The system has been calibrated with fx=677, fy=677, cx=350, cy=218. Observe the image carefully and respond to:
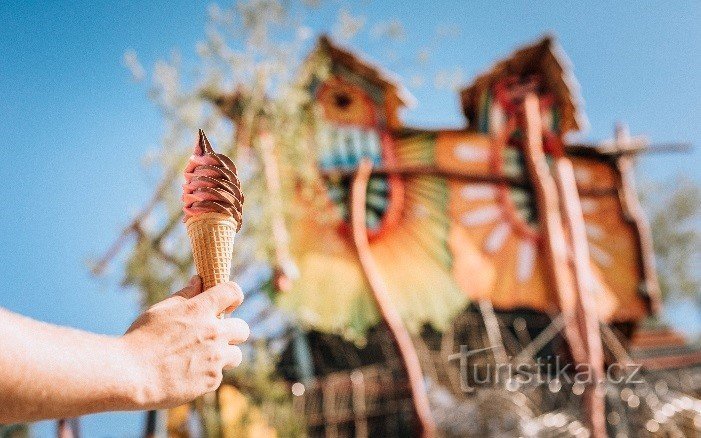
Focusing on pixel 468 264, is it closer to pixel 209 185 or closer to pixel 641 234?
pixel 641 234

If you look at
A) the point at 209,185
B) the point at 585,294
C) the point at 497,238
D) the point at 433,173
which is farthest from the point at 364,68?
the point at 209,185

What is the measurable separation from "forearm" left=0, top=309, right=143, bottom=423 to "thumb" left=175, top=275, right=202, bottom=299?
0.26m

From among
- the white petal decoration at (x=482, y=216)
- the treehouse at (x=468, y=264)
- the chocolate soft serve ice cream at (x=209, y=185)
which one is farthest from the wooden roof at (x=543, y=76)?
the chocolate soft serve ice cream at (x=209, y=185)

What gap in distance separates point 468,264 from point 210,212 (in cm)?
749

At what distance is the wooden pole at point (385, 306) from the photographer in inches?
298

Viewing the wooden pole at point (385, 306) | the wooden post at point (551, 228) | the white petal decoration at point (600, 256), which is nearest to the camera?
the wooden pole at point (385, 306)

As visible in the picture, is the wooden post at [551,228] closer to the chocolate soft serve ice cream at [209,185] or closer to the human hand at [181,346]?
the chocolate soft serve ice cream at [209,185]

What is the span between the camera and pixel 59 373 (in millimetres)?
1167

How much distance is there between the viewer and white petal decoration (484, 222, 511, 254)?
30.0ft

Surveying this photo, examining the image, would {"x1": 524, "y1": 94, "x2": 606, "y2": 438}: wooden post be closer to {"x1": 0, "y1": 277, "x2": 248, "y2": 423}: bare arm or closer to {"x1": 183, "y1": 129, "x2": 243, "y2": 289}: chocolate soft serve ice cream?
{"x1": 183, "y1": 129, "x2": 243, "y2": 289}: chocolate soft serve ice cream

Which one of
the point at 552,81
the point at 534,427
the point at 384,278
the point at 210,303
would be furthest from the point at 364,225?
the point at 210,303

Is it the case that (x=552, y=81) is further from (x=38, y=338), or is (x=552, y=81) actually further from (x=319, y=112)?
(x=38, y=338)

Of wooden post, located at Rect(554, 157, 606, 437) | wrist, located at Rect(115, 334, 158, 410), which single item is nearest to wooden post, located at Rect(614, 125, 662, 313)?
wooden post, located at Rect(554, 157, 606, 437)

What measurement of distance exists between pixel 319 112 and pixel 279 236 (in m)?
2.10
